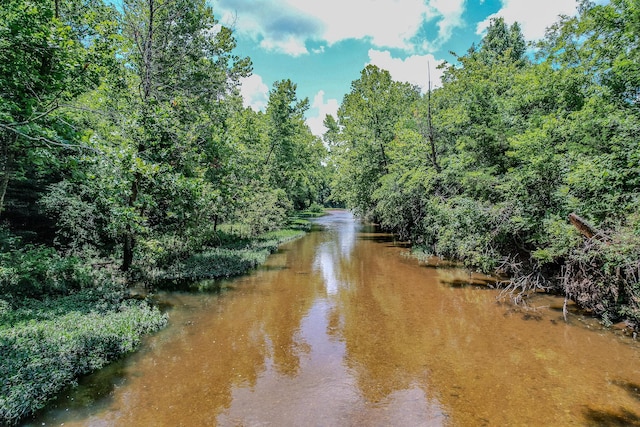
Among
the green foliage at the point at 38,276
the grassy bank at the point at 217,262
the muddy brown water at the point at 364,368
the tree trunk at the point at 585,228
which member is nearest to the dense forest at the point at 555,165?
the tree trunk at the point at 585,228

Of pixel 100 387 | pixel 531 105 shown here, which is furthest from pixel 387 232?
pixel 100 387

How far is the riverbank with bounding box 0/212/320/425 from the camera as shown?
5.46 meters

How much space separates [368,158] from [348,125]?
5.04 m

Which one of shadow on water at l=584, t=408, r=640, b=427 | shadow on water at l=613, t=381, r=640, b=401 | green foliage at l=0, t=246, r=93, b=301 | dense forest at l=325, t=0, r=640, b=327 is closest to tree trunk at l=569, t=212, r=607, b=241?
dense forest at l=325, t=0, r=640, b=327

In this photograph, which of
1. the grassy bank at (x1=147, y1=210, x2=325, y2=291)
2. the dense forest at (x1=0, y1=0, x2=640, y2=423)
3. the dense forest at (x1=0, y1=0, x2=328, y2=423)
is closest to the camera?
the dense forest at (x1=0, y1=0, x2=328, y2=423)

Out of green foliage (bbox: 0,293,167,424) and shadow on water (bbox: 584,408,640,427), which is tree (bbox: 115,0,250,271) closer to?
green foliage (bbox: 0,293,167,424)

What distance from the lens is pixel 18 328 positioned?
6645 mm

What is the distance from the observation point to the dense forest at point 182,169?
23.5 ft

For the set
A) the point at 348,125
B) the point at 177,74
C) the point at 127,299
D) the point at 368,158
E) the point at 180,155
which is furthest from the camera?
the point at 348,125

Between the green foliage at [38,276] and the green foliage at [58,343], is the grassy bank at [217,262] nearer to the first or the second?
the green foliage at [38,276]

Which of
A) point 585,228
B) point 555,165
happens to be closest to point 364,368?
point 585,228

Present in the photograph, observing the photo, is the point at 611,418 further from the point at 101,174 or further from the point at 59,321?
the point at 101,174

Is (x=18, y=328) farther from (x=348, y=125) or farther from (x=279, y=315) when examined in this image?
(x=348, y=125)

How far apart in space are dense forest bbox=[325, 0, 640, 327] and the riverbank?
1161 cm
